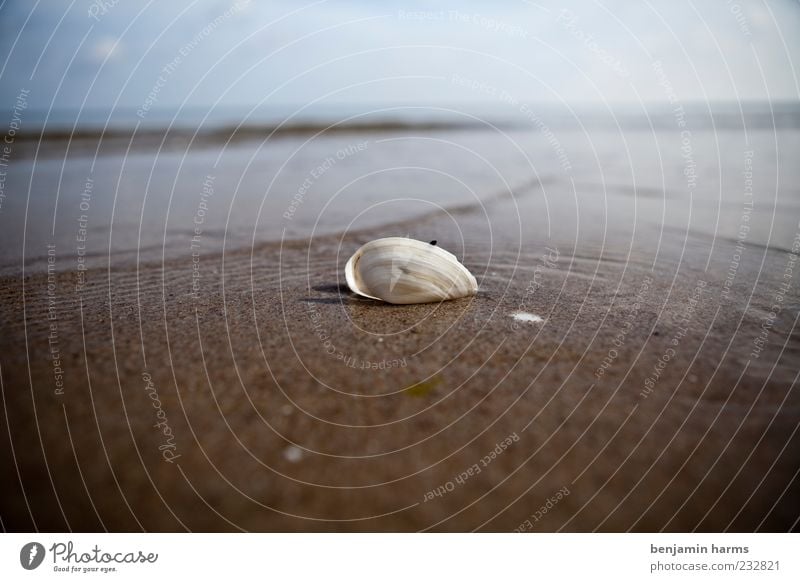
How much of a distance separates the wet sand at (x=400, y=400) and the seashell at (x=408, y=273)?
0.13 meters

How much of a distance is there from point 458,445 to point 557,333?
157cm

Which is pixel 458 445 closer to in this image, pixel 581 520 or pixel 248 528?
pixel 581 520

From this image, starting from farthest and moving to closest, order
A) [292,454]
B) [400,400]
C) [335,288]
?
[335,288] → [400,400] → [292,454]

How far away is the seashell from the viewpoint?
4301mm

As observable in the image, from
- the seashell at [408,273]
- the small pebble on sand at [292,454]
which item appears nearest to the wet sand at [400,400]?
the small pebble on sand at [292,454]

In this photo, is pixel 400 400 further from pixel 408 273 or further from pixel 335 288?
pixel 335 288

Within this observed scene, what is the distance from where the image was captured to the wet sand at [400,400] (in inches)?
97.0

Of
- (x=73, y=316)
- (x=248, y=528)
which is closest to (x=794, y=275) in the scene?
(x=248, y=528)

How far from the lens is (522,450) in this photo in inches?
108

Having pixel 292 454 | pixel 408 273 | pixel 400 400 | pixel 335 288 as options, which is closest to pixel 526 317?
pixel 408 273

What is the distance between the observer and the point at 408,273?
4289 mm

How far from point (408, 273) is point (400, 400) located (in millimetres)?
1445

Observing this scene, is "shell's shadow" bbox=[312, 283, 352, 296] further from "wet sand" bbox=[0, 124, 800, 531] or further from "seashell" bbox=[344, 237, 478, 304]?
"seashell" bbox=[344, 237, 478, 304]

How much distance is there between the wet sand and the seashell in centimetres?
13
